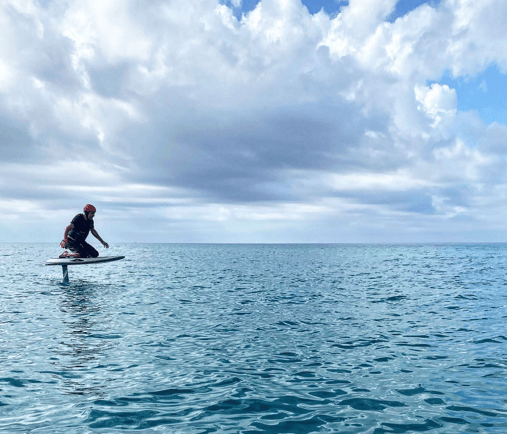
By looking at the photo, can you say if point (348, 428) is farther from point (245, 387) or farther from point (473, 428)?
point (245, 387)

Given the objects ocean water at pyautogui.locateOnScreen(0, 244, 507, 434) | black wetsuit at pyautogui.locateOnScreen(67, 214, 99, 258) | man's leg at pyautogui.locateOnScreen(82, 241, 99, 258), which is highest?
black wetsuit at pyautogui.locateOnScreen(67, 214, 99, 258)

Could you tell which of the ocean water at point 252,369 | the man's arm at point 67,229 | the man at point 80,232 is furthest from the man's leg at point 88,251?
the ocean water at point 252,369

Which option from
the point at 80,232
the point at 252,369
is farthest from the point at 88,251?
the point at 252,369

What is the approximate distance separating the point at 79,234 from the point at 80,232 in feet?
0.58

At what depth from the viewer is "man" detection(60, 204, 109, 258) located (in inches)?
1172

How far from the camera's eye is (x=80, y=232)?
3006 cm

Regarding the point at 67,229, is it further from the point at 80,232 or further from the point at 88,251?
the point at 88,251

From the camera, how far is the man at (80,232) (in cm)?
2978

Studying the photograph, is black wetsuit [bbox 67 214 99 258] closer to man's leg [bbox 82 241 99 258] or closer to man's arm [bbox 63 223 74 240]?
man's leg [bbox 82 241 99 258]

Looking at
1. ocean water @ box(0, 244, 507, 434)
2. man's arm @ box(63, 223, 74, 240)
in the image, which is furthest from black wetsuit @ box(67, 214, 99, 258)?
ocean water @ box(0, 244, 507, 434)

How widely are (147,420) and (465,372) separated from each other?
28.1 ft

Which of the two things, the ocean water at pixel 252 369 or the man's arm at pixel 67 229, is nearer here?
the ocean water at pixel 252 369

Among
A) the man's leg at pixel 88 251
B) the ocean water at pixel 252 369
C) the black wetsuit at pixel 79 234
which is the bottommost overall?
the ocean water at pixel 252 369

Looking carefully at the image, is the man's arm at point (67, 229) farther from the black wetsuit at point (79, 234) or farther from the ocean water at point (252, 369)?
the ocean water at point (252, 369)
